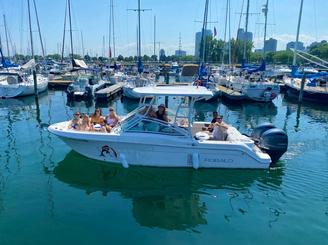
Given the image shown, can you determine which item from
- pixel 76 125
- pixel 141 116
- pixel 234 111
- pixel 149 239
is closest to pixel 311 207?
pixel 149 239

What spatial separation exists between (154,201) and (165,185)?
42.0 inches

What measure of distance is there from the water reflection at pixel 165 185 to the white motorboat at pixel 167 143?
0.30 meters

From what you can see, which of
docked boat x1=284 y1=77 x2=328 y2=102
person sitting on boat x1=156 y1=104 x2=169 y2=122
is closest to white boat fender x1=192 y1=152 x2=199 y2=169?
person sitting on boat x1=156 y1=104 x2=169 y2=122

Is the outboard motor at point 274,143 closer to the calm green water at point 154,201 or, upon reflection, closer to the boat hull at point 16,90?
the calm green water at point 154,201

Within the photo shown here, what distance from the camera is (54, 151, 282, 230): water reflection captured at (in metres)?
7.91

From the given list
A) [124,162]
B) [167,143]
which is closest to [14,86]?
[124,162]

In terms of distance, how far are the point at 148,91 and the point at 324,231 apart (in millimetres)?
6316

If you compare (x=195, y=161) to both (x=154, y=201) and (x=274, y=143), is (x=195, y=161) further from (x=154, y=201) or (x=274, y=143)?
(x=274, y=143)

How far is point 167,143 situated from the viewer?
1005 cm

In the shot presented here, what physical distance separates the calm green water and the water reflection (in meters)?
0.03

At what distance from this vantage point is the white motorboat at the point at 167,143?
397 inches

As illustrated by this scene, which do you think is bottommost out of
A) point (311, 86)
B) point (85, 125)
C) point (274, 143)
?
point (274, 143)

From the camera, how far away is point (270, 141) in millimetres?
10750

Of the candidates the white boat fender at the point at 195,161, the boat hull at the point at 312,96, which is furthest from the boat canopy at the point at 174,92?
the boat hull at the point at 312,96
